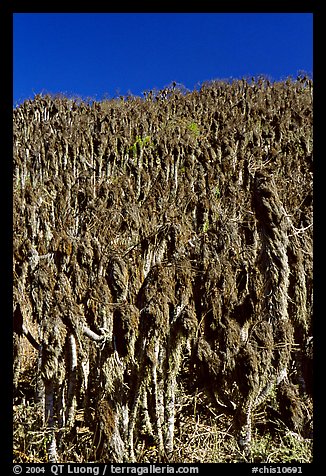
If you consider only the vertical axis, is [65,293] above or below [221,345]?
above

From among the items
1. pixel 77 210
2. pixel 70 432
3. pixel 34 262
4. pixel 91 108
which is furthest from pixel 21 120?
pixel 70 432

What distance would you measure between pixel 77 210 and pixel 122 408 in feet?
12.0

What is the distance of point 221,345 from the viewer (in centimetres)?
260

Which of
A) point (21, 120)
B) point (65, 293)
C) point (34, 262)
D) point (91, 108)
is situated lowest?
point (65, 293)

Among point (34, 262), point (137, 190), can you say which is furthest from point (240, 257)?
point (137, 190)

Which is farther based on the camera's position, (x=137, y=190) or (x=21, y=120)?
(x=21, y=120)

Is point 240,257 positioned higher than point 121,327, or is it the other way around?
point 240,257

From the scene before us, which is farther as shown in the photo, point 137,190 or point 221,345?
point 137,190

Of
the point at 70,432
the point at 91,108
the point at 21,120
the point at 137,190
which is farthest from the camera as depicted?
the point at 91,108

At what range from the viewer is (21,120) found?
12812 millimetres

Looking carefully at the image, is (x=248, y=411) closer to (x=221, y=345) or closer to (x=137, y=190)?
(x=221, y=345)
